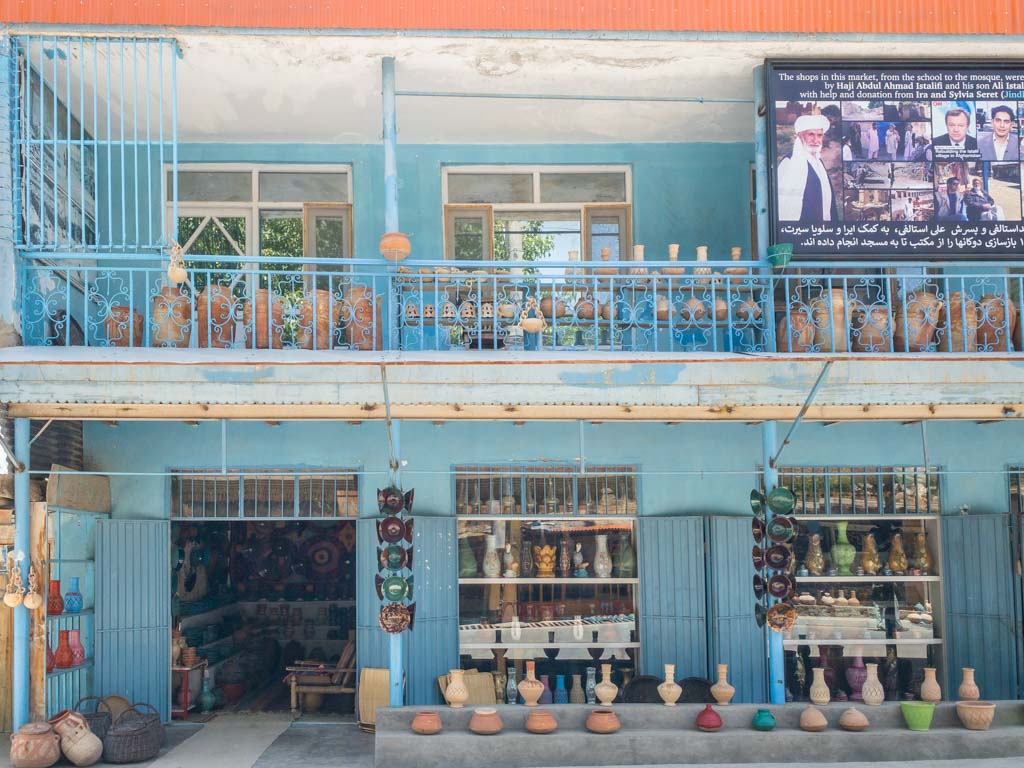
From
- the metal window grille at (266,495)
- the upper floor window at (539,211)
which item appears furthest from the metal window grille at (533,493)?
the upper floor window at (539,211)

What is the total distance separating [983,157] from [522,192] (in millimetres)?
4816

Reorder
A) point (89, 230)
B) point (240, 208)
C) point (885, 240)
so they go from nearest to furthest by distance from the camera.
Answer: point (885, 240)
point (89, 230)
point (240, 208)

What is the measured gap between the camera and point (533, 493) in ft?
38.7

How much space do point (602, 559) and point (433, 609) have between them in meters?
1.84

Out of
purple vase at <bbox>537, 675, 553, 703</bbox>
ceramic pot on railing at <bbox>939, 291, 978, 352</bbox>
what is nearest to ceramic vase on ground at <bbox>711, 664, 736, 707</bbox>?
→ purple vase at <bbox>537, 675, 553, 703</bbox>

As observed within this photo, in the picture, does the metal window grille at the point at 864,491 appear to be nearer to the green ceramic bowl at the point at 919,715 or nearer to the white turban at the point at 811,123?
the green ceramic bowl at the point at 919,715

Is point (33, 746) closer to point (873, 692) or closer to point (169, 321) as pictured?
point (169, 321)

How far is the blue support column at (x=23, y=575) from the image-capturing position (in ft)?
30.5

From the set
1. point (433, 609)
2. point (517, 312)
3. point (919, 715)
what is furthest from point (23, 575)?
point (919, 715)

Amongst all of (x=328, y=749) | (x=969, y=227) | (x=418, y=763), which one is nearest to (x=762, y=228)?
(x=969, y=227)

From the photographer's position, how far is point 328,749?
1055cm

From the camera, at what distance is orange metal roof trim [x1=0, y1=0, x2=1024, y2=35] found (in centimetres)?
995

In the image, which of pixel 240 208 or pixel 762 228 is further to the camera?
pixel 240 208

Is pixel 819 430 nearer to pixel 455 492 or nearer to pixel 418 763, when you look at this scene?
pixel 455 492
